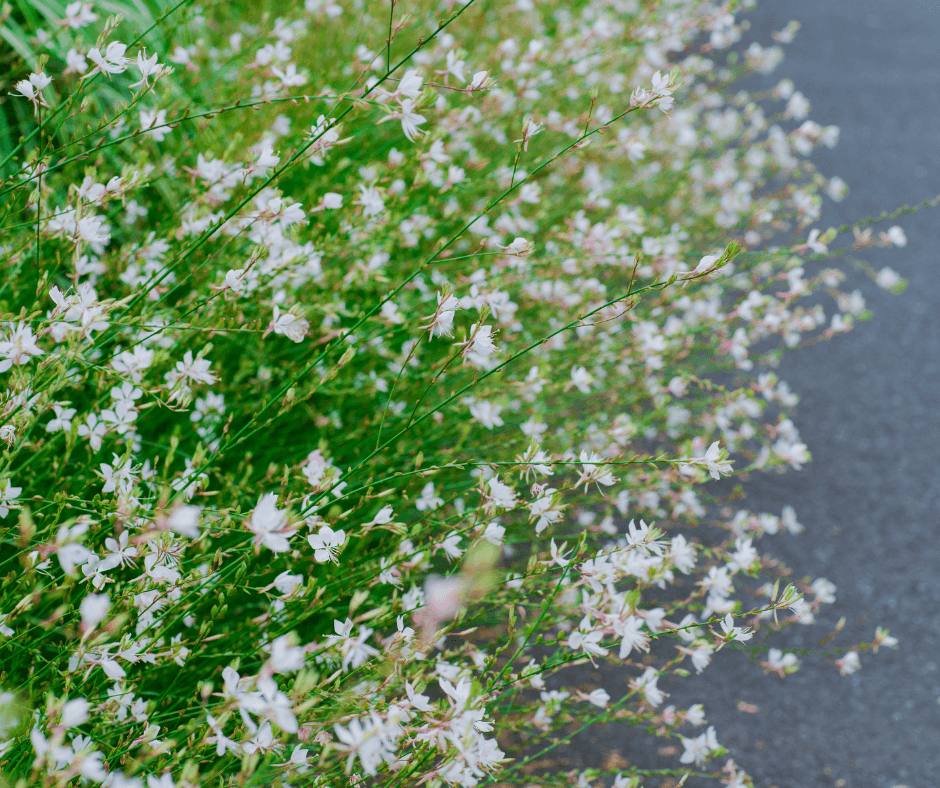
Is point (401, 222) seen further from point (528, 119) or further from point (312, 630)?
point (312, 630)

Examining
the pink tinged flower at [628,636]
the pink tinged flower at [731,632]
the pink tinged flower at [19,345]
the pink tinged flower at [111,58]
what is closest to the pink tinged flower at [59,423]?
the pink tinged flower at [19,345]

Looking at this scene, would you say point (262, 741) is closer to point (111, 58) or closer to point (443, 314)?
point (443, 314)

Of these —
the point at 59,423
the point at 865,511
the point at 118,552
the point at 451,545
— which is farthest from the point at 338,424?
the point at 865,511

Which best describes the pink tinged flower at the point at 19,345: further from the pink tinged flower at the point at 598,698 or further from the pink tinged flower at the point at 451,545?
the pink tinged flower at the point at 598,698

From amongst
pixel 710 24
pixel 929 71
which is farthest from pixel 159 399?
pixel 929 71

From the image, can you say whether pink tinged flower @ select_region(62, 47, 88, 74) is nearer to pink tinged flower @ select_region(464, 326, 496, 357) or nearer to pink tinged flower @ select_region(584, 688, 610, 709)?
pink tinged flower @ select_region(464, 326, 496, 357)

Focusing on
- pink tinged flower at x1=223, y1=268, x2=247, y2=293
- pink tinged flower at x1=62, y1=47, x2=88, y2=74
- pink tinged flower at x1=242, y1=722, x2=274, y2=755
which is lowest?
pink tinged flower at x1=242, y1=722, x2=274, y2=755

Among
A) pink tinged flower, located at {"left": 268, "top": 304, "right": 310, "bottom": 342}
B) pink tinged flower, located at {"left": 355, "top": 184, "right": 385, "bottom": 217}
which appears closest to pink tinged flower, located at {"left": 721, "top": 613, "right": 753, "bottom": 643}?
pink tinged flower, located at {"left": 268, "top": 304, "right": 310, "bottom": 342}

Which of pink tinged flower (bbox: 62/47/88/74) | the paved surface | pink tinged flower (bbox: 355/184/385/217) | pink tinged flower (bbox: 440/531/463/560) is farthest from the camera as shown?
the paved surface
